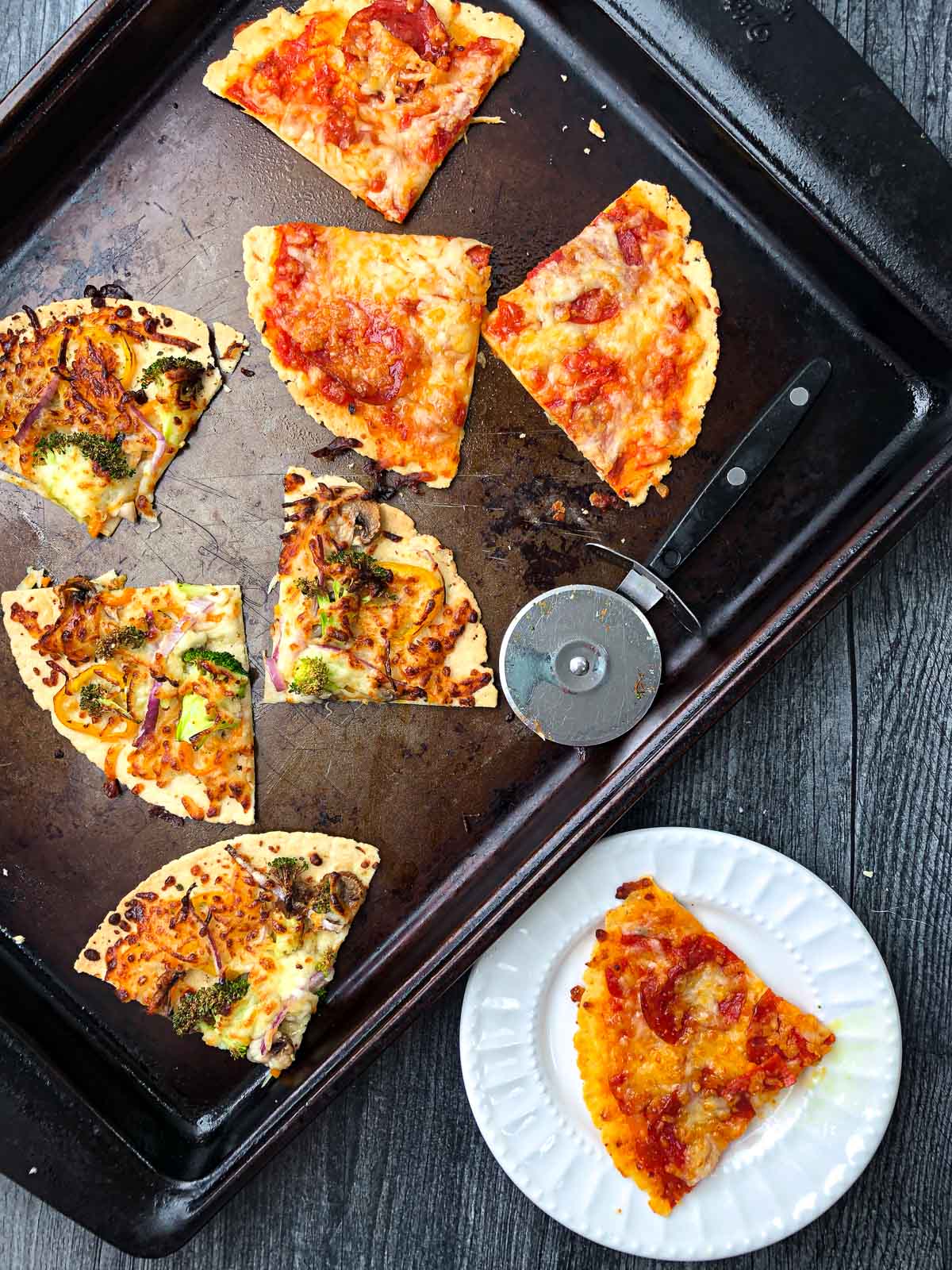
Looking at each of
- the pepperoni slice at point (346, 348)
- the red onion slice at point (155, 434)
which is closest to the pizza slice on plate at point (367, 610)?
the pepperoni slice at point (346, 348)

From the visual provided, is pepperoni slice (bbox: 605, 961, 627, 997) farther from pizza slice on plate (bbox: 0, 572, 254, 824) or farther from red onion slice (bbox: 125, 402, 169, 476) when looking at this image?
red onion slice (bbox: 125, 402, 169, 476)

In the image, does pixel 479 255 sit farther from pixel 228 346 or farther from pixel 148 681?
pixel 148 681

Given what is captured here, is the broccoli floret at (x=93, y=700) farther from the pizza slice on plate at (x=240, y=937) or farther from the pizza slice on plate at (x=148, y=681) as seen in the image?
the pizza slice on plate at (x=240, y=937)

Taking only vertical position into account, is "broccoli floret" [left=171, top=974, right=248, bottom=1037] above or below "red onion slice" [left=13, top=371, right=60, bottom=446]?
below

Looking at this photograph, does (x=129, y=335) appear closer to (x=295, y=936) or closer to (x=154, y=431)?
(x=154, y=431)

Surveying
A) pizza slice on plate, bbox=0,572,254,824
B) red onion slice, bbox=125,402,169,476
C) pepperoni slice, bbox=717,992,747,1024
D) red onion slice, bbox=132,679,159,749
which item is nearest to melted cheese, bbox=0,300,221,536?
red onion slice, bbox=125,402,169,476

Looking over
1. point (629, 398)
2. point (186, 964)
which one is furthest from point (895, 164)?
point (186, 964)
